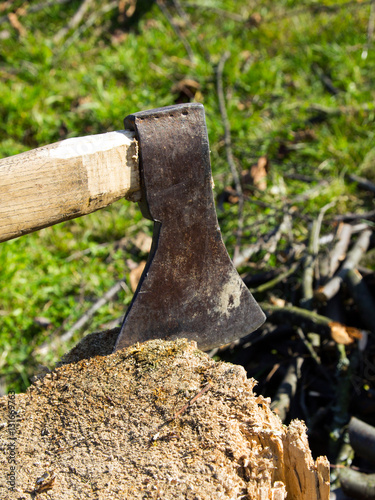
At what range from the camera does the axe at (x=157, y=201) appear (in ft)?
Result: 5.14

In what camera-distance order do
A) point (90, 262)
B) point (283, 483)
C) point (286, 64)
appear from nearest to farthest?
point (283, 483) → point (90, 262) → point (286, 64)

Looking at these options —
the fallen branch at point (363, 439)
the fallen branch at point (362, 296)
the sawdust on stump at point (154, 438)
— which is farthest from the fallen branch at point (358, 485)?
the fallen branch at point (362, 296)

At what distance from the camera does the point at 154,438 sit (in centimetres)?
137

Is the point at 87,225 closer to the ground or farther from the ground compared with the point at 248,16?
closer to the ground

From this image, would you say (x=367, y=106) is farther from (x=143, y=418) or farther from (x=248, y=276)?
(x=143, y=418)

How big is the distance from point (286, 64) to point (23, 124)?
2488mm

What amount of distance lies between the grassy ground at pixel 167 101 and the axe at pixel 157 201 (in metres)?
1.21

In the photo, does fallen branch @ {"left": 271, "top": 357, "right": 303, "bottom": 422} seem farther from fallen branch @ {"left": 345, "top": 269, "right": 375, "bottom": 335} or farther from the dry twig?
the dry twig

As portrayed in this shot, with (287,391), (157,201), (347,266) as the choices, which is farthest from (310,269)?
(157,201)

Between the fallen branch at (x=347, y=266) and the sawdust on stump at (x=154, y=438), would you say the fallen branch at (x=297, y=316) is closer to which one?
the fallen branch at (x=347, y=266)

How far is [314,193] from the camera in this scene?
11.5 ft

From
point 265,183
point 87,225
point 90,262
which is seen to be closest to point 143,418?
point 90,262

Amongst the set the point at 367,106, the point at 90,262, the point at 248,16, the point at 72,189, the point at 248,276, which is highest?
the point at 248,16

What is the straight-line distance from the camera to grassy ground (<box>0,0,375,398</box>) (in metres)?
3.15
